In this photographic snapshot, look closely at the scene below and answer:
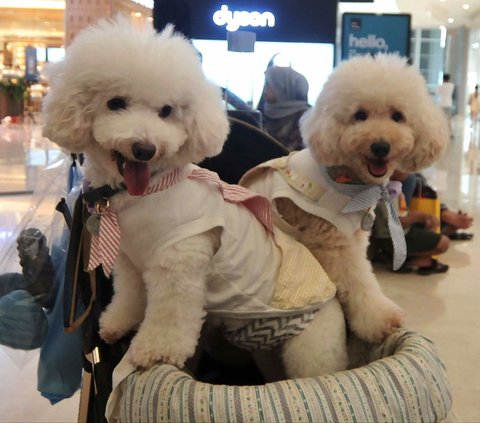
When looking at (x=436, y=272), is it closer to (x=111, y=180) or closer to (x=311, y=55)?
(x=311, y=55)

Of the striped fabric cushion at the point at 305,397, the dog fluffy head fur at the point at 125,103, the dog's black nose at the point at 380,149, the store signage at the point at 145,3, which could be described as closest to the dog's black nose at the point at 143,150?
Answer: the dog fluffy head fur at the point at 125,103

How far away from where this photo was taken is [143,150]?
36.6 inches

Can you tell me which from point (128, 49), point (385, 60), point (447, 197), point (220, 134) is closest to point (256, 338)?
point (220, 134)

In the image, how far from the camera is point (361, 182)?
4.62 feet

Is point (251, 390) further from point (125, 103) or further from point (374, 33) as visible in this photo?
point (374, 33)

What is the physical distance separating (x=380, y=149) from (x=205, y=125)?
491 millimetres

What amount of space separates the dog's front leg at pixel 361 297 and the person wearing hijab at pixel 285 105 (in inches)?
42.5

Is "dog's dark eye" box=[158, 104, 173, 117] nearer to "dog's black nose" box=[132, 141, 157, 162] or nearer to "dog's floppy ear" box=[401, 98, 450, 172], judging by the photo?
"dog's black nose" box=[132, 141, 157, 162]

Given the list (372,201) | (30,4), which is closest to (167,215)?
(372,201)

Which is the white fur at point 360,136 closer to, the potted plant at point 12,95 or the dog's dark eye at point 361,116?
the dog's dark eye at point 361,116

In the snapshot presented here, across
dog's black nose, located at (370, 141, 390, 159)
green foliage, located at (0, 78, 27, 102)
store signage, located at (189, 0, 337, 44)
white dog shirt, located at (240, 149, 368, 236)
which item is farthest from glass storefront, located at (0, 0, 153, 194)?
store signage, located at (189, 0, 337, 44)

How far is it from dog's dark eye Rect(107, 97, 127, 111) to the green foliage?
41.2ft

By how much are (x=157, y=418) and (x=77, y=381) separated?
489mm

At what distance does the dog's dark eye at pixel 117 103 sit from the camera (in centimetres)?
98
